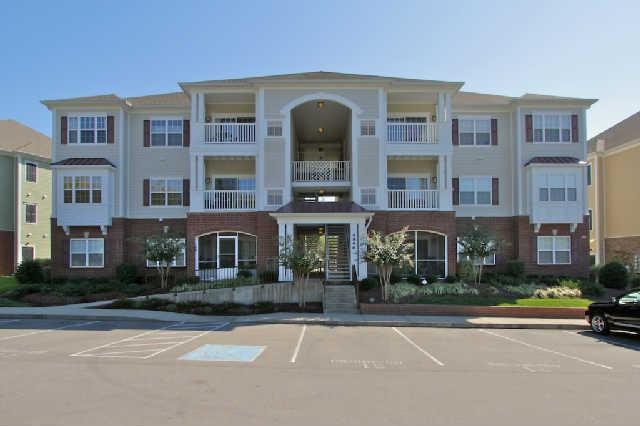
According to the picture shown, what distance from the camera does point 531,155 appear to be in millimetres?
25375

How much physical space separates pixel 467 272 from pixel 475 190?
5377mm

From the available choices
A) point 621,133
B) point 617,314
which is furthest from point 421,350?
point 621,133

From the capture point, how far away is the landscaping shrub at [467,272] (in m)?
22.5

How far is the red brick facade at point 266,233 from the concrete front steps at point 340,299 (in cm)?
401

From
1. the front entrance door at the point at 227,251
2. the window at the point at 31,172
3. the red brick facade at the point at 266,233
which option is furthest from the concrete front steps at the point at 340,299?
the window at the point at 31,172

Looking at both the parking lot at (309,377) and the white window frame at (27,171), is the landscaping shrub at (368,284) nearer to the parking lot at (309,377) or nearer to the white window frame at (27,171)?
the parking lot at (309,377)

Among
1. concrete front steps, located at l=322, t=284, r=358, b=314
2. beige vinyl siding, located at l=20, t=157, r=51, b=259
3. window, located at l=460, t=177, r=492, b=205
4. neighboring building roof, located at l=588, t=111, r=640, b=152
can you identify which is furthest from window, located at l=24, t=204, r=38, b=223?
neighboring building roof, located at l=588, t=111, r=640, b=152

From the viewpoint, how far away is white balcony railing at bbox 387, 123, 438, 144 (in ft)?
77.6

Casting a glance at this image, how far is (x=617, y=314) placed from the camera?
14195 millimetres

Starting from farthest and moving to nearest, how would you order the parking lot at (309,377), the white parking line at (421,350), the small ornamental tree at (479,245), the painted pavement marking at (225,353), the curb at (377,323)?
the small ornamental tree at (479,245)
the curb at (377,323)
the white parking line at (421,350)
the painted pavement marking at (225,353)
the parking lot at (309,377)

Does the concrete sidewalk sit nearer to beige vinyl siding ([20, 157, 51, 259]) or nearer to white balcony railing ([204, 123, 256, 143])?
white balcony railing ([204, 123, 256, 143])

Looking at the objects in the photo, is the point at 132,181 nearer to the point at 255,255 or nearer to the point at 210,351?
the point at 255,255

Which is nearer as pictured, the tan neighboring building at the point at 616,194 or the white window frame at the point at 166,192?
the white window frame at the point at 166,192

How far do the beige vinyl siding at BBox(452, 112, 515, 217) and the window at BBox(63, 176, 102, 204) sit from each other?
65.0ft
